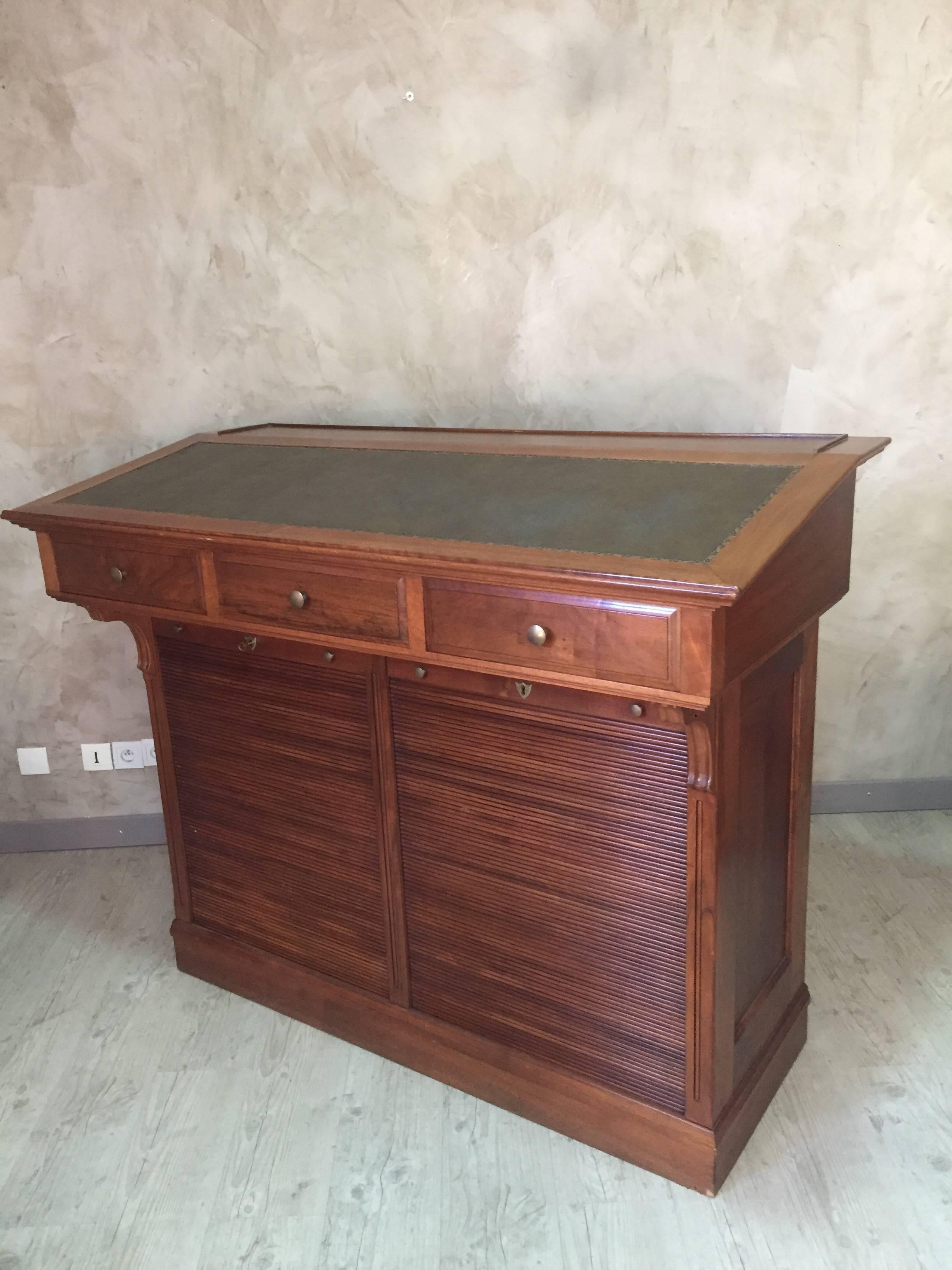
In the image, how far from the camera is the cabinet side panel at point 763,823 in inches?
71.6

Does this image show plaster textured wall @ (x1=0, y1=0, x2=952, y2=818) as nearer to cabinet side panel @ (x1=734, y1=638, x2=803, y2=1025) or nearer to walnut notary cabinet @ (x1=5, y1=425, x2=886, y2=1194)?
walnut notary cabinet @ (x1=5, y1=425, x2=886, y2=1194)

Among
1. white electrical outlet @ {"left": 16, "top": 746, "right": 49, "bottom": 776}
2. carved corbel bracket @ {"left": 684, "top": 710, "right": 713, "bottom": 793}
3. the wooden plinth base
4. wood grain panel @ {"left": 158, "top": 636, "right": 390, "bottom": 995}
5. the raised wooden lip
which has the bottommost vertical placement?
the wooden plinth base

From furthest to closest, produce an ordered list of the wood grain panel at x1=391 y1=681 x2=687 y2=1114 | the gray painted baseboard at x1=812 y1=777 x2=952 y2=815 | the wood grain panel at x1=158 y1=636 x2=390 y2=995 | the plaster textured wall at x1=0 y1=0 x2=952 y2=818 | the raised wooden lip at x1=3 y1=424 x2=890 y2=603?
1. the gray painted baseboard at x1=812 y1=777 x2=952 y2=815
2. the plaster textured wall at x1=0 y1=0 x2=952 y2=818
3. the wood grain panel at x1=158 y1=636 x2=390 y2=995
4. the wood grain panel at x1=391 y1=681 x2=687 y2=1114
5. the raised wooden lip at x1=3 y1=424 x2=890 y2=603

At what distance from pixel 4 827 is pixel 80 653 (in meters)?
0.62

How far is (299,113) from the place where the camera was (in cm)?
264

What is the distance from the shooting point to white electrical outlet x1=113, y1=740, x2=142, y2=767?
3162 mm

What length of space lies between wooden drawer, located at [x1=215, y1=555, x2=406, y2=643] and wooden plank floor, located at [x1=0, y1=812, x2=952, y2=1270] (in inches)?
39.1

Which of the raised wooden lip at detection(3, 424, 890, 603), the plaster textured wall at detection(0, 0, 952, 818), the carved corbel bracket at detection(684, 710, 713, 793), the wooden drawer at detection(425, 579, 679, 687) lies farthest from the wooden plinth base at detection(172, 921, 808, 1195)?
the plaster textured wall at detection(0, 0, 952, 818)

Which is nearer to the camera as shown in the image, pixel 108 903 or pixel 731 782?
pixel 731 782

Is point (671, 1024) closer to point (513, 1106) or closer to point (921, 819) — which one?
point (513, 1106)

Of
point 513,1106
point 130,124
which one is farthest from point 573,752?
point 130,124

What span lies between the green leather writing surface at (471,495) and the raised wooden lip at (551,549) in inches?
1.1

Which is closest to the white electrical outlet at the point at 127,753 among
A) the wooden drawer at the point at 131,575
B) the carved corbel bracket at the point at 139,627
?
the carved corbel bracket at the point at 139,627

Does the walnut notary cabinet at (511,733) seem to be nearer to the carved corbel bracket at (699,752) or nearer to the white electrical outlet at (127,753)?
the carved corbel bracket at (699,752)
